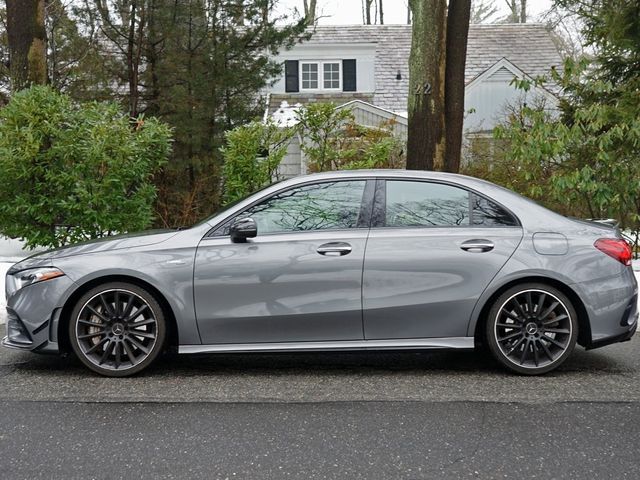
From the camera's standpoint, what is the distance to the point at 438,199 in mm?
5488

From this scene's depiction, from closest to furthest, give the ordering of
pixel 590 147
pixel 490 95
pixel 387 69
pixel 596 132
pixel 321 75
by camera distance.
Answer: pixel 590 147
pixel 596 132
pixel 490 95
pixel 321 75
pixel 387 69

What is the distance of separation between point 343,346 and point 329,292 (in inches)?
16.4

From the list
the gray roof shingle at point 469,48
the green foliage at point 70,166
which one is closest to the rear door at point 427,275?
the green foliage at point 70,166

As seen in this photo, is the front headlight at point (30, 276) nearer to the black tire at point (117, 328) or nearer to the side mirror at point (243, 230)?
Answer: the black tire at point (117, 328)

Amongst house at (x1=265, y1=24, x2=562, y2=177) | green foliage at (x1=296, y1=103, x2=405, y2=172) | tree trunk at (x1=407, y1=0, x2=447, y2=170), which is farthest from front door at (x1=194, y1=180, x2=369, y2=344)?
house at (x1=265, y1=24, x2=562, y2=177)

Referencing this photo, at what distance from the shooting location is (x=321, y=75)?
90.7 feet

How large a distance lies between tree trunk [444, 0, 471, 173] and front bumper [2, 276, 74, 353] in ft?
24.5

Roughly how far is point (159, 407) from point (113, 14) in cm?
1544

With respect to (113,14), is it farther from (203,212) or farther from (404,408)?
(404,408)

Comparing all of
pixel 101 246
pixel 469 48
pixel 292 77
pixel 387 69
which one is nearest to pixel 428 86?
pixel 101 246

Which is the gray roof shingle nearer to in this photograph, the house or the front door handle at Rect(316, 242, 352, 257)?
the house

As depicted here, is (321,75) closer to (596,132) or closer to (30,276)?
(596,132)

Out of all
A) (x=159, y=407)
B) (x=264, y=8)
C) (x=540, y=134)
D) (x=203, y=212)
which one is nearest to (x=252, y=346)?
(x=159, y=407)

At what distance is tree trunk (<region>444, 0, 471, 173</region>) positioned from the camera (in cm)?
Answer: 1125
